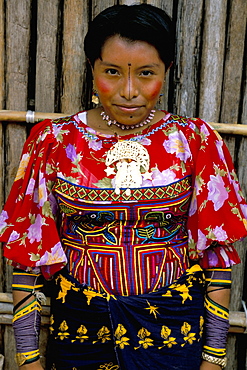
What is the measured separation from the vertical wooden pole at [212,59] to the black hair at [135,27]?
53 cm

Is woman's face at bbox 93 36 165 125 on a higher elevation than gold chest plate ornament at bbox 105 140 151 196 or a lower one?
higher

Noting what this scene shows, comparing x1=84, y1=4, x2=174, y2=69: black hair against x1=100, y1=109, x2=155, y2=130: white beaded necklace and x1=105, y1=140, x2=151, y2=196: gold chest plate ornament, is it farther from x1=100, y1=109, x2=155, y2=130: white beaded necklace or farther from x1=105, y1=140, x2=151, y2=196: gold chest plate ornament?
x1=105, y1=140, x2=151, y2=196: gold chest plate ornament

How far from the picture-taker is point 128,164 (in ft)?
5.15

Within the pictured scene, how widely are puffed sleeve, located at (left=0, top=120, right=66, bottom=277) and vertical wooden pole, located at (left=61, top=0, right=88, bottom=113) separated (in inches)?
18.2

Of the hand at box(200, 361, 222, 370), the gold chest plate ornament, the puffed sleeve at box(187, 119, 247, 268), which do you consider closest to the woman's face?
the gold chest plate ornament

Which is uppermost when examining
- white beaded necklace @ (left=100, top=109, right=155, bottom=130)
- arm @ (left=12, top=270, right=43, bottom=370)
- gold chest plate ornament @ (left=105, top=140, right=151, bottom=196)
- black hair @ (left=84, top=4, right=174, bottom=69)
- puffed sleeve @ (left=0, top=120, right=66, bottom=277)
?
black hair @ (left=84, top=4, right=174, bottom=69)

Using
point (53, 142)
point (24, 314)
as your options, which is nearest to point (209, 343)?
point (24, 314)

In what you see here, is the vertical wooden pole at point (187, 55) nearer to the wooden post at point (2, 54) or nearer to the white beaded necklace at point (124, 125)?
the white beaded necklace at point (124, 125)

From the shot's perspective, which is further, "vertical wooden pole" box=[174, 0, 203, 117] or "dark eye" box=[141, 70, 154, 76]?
"vertical wooden pole" box=[174, 0, 203, 117]

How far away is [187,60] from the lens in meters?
2.06

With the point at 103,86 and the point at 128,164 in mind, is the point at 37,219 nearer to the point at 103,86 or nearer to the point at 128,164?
the point at 128,164

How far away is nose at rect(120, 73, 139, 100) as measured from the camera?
150 centimetres

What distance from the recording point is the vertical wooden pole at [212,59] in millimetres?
2014

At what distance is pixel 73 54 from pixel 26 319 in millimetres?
1262
